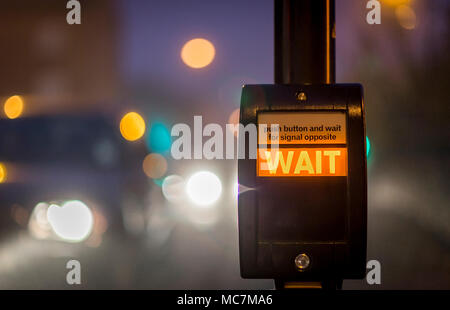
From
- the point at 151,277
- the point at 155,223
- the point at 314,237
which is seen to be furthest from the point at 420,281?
the point at 155,223

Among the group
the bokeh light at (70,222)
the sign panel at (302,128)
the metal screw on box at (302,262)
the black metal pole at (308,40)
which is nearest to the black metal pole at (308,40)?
the black metal pole at (308,40)

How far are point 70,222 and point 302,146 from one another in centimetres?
580

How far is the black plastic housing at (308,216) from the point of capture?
2.72ft

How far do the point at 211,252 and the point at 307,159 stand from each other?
245 inches

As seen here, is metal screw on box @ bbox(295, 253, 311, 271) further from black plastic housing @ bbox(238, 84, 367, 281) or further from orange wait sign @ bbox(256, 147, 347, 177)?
orange wait sign @ bbox(256, 147, 347, 177)

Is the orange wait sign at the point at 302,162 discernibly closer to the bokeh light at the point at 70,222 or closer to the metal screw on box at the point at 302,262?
the metal screw on box at the point at 302,262

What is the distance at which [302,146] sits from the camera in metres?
0.84

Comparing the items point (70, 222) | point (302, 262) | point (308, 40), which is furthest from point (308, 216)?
point (70, 222)

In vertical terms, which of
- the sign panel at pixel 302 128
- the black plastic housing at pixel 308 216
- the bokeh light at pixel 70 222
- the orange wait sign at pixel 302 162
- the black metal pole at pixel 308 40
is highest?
the black metal pole at pixel 308 40

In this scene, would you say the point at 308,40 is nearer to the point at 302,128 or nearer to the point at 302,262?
the point at 302,128

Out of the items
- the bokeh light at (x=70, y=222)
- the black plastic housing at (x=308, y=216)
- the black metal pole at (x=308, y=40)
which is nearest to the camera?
the black plastic housing at (x=308, y=216)

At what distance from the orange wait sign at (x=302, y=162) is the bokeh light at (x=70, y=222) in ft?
15.8
